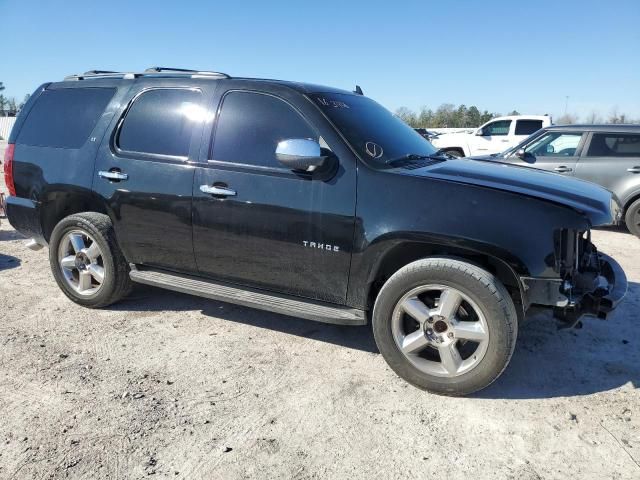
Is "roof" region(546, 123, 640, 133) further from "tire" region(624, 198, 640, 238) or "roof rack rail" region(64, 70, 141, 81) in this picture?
"roof rack rail" region(64, 70, 141, 81)

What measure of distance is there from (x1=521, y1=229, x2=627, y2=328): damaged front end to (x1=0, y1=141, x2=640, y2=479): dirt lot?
1.80 ft

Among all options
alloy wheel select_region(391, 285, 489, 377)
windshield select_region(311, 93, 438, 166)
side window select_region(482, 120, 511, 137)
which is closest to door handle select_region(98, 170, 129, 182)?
windshield select_region(311, 93, 438, 166)

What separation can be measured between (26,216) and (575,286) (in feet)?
15.3

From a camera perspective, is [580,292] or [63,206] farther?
[63,206]

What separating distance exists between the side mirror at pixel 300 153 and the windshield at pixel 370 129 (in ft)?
0.98

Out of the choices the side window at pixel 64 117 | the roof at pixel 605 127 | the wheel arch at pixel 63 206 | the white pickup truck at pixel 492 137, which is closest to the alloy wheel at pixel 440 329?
the wheel arch at pixel 63 206

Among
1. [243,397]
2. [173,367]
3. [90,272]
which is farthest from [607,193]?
[90,272]

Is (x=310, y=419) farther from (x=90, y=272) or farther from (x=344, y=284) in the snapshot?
(x=90, y=272)

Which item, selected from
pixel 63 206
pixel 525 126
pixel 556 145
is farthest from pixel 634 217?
pixel 525 126

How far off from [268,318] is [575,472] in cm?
256

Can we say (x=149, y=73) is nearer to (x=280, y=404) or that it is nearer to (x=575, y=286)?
(x=280, y=404)

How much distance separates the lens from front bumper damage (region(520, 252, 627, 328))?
2.89 m

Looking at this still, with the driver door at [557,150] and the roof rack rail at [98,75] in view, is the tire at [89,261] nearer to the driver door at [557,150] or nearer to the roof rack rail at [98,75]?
the roof rack rail at [98,75]

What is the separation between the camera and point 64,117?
454cm
